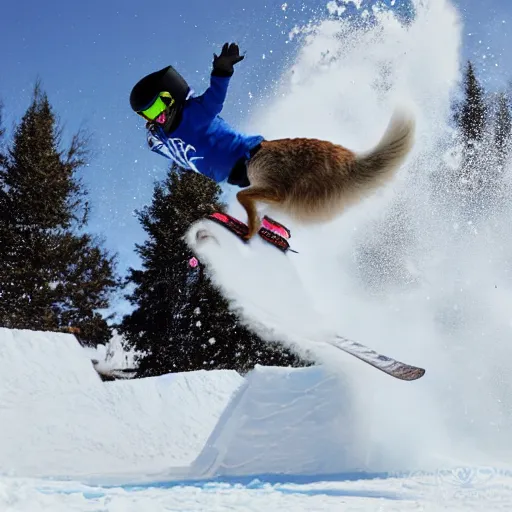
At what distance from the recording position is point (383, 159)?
184 inches

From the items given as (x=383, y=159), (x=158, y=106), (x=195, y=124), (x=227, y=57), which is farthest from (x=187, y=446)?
(x=227, y=57)

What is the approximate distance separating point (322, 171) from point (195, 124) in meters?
1.24

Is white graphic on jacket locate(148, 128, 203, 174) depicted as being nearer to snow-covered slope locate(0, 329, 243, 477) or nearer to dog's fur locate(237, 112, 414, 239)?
dog's fur locate(237, 112, 414, 239)

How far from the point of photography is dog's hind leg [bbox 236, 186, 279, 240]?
4.93 m

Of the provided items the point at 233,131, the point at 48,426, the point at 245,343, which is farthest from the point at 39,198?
the point at 233,131

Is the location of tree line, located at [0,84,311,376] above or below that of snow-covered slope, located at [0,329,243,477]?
above

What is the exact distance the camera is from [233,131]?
5207 mm

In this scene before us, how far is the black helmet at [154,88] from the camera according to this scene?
4969 millimetres

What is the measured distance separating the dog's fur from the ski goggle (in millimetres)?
910

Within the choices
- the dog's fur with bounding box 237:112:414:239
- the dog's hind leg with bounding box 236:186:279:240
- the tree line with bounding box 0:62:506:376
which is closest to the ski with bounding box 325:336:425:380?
the dog's hind leg with bounding box 236:186:279:240

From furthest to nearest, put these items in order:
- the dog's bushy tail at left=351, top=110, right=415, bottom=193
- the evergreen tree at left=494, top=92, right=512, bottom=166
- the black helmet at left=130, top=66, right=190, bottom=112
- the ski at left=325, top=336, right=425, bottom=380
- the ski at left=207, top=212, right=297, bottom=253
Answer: the evergreen tree at left=494, top=92, right=512, bottom=166
the ski at left=207, top=212, right=297, bottom=253
the ski at left=325, top=336, right=425, bottom=380
the black helmet at left=130, top=66, right=190, bottom=112
the dog's bushy tail at left=351, top=110, right=415, bottom=193

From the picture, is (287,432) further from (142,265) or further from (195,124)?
(142,265)

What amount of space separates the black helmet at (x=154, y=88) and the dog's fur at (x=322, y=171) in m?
0.89

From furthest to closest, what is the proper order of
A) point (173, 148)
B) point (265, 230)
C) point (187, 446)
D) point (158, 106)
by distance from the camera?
point (187, 446)
point (265, 230)
point (173, 148)
point (158, 106)
